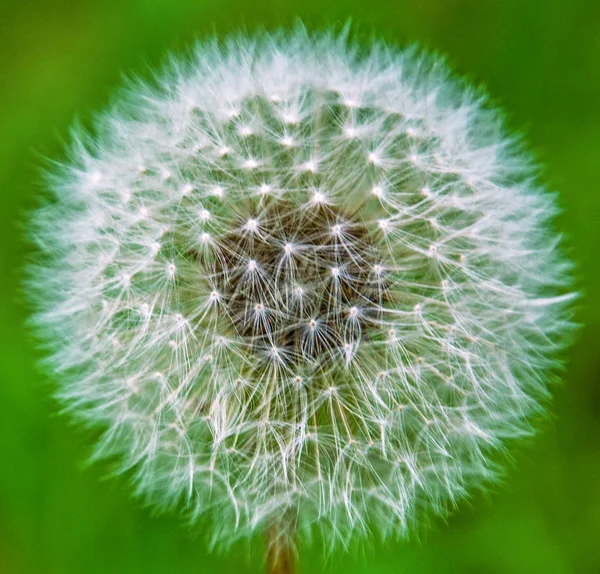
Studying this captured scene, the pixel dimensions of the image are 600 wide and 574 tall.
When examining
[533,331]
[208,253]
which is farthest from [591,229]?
[208,253]

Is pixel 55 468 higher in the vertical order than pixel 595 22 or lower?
lower

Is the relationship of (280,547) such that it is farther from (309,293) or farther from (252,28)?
(252,28)

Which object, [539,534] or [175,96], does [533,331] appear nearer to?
[539,534]

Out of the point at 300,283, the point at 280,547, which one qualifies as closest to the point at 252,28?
the point at 300,283

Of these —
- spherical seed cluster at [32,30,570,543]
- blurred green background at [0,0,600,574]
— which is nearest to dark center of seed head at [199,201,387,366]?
spherical seed cluster at [32,30,570,543]

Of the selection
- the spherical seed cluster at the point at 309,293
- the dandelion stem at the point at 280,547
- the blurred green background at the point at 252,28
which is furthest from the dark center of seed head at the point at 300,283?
the blurred green background at the point at 252,28

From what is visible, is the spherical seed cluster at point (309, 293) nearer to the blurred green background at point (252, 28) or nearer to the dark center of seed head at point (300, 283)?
the dark center of seed head at point (300, 283)

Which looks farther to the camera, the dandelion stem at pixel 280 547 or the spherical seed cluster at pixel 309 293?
the dandelion stem at pixel 280 547
